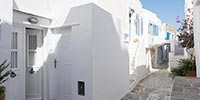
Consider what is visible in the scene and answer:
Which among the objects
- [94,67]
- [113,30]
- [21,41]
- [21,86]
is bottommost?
[21,86]

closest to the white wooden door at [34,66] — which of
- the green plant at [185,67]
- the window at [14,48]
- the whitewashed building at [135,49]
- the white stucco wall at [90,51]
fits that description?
the white stucco wall at [90,51]

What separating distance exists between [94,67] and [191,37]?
4871mm

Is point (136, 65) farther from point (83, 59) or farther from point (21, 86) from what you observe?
point (21, 86)

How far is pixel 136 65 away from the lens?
39.6 feet

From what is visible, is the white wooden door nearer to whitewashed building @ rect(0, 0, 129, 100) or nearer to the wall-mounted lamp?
whitewashed building @ rect(0, 0, 129, 100)

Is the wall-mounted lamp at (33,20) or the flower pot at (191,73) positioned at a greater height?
the wall-mounted lamp at (33,20)

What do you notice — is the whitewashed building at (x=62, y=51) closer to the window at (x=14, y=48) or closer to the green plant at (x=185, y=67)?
the window at (x=14, y=48)

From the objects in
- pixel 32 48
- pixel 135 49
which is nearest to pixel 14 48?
pixel 32 48

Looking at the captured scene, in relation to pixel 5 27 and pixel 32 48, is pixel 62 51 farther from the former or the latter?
Result: pixel 5 27

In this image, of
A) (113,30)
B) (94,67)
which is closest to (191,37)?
(113,30)

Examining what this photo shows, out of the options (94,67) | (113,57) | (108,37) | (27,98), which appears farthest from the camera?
(113,57)

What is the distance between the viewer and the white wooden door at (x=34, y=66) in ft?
21.3

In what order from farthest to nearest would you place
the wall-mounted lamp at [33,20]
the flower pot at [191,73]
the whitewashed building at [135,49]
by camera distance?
the whitewashed building at [135,49] < the flower pot at [191,73] < the wall-mounted lamp at [33,20]

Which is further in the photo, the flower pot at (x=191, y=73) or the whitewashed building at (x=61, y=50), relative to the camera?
the flower pot at (x=191, y=73)
